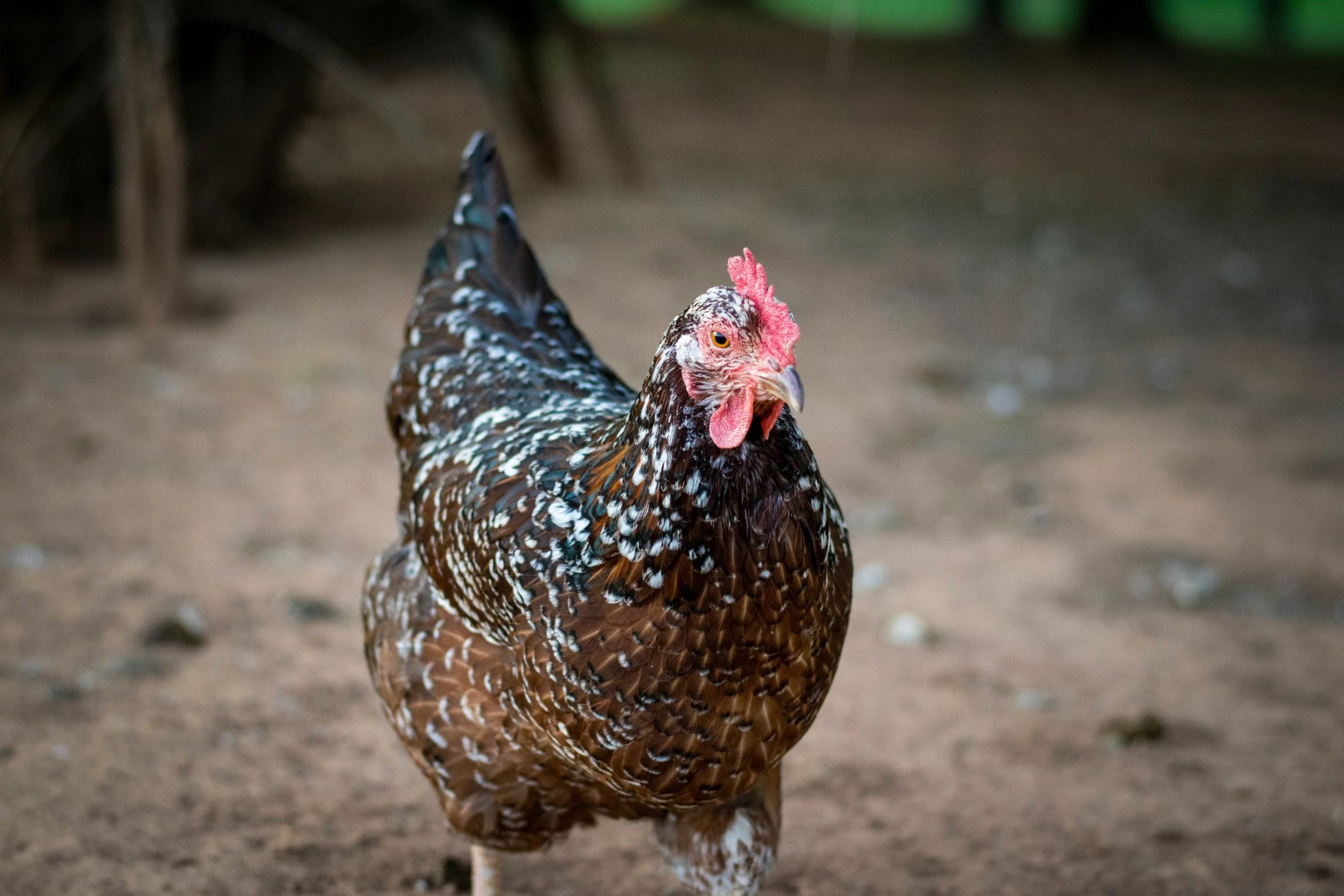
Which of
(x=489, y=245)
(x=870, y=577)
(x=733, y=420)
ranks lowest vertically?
(x=870, y=577)

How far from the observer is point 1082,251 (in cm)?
880

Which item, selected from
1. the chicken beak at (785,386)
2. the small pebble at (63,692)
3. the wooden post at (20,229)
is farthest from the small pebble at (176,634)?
the wooden post at (20,229)

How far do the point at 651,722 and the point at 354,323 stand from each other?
17.2ft

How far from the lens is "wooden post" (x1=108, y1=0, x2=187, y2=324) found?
6246 millimetres

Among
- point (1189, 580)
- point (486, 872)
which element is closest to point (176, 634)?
point (486, 872)

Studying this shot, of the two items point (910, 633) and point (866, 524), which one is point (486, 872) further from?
point (866, 524)

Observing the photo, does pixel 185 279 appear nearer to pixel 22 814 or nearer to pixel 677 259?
pixel 677 259

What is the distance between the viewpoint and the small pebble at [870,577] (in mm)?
4738

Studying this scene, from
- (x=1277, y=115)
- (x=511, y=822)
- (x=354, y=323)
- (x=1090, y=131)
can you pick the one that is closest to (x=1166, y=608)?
(x=511, y=822)

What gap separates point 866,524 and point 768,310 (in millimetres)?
3256

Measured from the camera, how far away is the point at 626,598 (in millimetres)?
2240

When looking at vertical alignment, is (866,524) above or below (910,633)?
above

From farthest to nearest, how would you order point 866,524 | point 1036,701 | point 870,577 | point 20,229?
point 20,229 → point 866,524 → point 870,577 → point 1036,701

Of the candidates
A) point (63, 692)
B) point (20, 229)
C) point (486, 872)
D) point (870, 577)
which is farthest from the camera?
point (20, 229)
